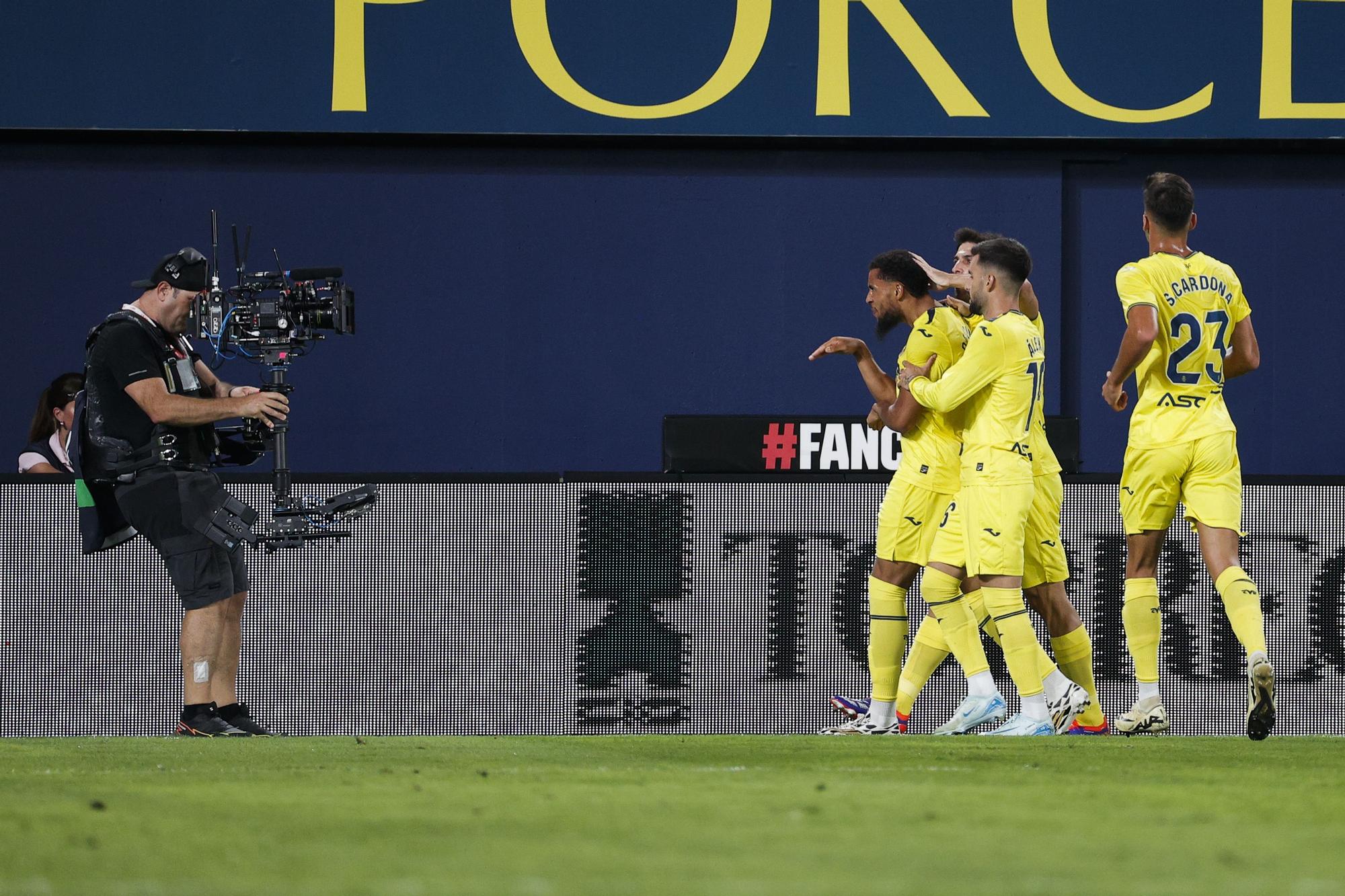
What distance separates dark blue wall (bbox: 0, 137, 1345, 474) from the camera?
38.2ft

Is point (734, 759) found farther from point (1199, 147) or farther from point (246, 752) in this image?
point (1199, 147)

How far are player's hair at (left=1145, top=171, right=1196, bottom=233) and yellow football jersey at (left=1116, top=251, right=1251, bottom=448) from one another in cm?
16

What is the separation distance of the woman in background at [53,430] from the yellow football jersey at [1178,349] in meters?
5.34

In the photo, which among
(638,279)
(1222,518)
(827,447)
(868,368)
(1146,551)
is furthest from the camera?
(638,279)

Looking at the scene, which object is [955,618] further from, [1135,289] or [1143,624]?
[1135,289]

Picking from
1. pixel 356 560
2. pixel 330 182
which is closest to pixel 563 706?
pixel 356 560

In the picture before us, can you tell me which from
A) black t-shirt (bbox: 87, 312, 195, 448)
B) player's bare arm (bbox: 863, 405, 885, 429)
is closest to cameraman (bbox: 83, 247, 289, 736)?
black t-shirt (bbox: 87, 312, 195, 448)

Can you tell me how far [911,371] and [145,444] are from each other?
9.23 ft

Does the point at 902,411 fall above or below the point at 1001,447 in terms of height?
above

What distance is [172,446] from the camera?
6.34 meters

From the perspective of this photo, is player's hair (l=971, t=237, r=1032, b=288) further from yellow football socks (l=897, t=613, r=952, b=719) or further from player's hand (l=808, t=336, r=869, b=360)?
yellow football socks (l=897, t=613, r=952, b=719)

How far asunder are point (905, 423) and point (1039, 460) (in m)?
0.51

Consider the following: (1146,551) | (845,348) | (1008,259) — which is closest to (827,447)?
(845,348)

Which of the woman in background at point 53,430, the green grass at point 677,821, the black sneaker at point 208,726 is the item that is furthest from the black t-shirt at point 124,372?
the woman in background at point 53,430
